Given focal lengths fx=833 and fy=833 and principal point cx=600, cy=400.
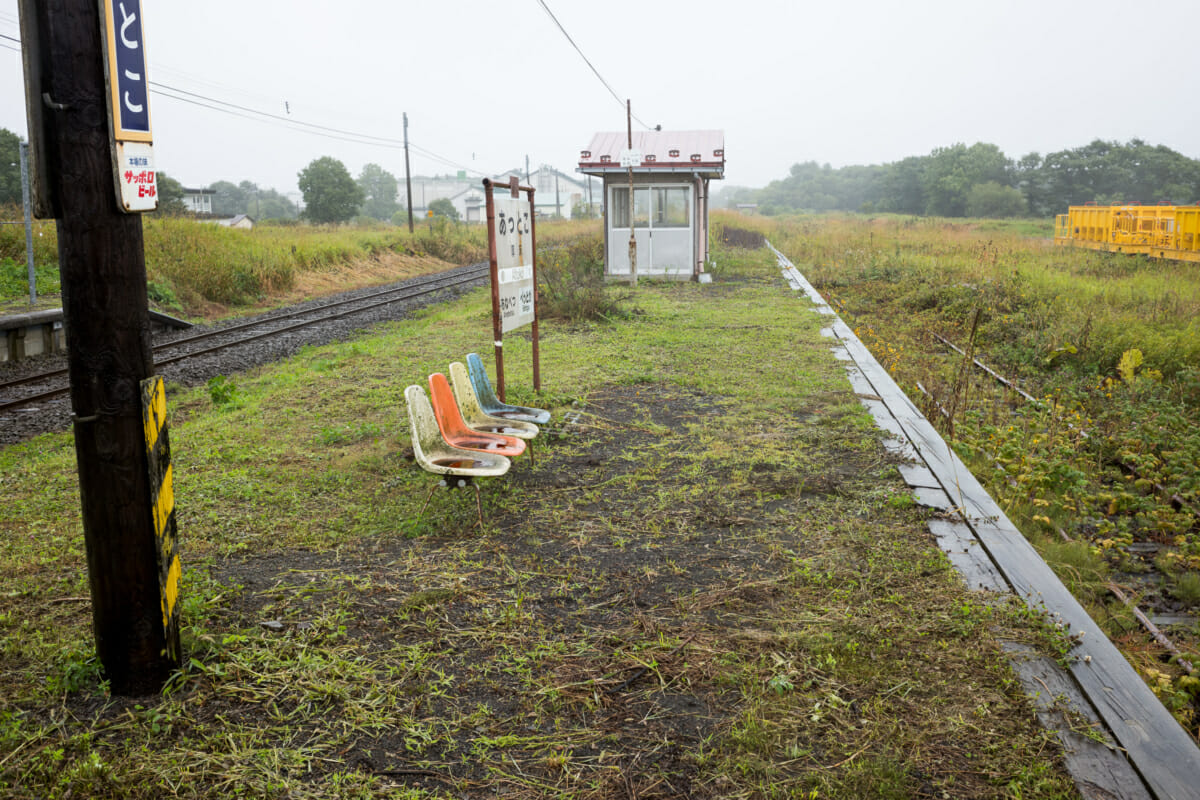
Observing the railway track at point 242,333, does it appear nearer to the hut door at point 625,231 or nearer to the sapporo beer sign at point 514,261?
the hut door at point 625,231

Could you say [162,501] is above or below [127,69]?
below

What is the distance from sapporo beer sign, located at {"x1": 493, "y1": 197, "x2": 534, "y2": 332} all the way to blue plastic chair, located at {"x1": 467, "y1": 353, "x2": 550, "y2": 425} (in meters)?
0.59

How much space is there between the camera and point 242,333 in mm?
14383

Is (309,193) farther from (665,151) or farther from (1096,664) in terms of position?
(1096,664)

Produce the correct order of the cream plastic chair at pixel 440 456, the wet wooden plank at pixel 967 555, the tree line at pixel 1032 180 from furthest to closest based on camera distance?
1. the tree line at pixel 1032 180
2. the cream plastic chair at pixel 440 456
3. the wet wooden plank at pixel 967 555

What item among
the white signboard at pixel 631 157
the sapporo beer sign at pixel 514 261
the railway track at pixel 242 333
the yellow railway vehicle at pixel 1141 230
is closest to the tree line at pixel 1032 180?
the yellow railway vehicle at pixel 1141 230

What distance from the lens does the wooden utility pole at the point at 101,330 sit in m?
2.65

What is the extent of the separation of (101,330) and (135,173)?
0.54 meters

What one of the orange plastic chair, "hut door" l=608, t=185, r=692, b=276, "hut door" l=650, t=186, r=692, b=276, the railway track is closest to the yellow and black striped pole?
the orange plastic chair

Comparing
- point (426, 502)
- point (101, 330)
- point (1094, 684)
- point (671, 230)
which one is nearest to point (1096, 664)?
point (1094, 684)

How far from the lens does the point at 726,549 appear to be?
457cm

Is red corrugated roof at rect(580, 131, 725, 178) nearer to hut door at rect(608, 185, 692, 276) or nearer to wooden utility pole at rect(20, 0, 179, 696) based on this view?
hut door at rect(608, 185, 692, 276)

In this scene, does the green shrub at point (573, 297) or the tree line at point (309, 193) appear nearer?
the green shrub at point (573, 297)

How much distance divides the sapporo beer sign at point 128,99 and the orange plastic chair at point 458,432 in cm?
263
